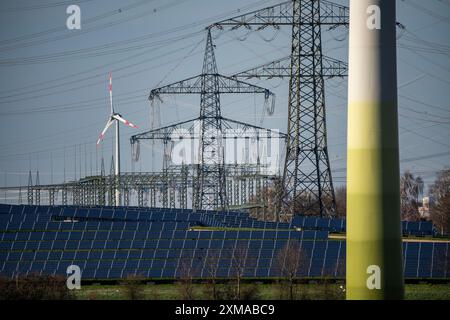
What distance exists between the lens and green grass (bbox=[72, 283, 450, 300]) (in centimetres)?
3688

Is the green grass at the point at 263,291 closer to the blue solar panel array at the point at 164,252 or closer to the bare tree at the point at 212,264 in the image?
the bare tree at the point at 212,264

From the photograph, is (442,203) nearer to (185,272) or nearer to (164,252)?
(164,252)

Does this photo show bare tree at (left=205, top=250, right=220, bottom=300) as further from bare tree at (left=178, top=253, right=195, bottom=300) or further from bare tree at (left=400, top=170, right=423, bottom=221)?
bare tree at (left=400, top=170, right=423, bottom=221)

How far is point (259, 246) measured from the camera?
50469 mm

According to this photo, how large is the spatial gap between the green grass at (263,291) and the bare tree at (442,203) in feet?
327

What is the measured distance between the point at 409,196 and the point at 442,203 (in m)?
35.8

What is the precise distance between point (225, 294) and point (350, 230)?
15.6 m

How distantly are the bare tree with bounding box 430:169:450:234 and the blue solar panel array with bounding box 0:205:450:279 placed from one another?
93.0m

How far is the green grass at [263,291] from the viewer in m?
36.9

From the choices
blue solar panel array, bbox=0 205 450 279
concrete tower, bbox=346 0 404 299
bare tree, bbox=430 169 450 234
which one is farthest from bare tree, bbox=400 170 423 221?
concrete tower, bbox=346 0 404 299

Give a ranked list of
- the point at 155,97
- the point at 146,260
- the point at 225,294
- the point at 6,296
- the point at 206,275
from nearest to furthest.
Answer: the point at 6,296
the point at 225,294
the point at 206,275
the point at 146,260
the point at 155,97

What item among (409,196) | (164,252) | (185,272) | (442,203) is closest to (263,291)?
(185,272)
